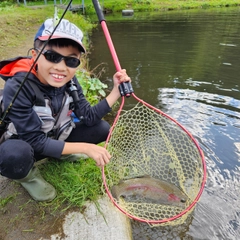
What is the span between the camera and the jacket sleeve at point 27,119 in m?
1.81

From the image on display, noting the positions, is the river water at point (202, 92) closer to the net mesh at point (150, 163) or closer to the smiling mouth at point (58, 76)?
the net mesh at point (150, 163)

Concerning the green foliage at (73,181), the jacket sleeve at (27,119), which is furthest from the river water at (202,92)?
the jacket sleeve at (27,119)

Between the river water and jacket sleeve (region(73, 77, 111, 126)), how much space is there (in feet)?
3.70

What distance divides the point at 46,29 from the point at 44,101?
1.71ft

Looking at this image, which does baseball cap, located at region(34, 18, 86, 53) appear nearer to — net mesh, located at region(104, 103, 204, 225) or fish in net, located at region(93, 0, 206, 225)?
fish in net, located at region(93, 0, 206, 225)

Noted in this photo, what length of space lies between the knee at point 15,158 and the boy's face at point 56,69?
1.64 ft

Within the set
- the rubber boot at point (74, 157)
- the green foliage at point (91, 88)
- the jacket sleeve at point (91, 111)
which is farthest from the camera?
the green foliage at point (91, 88)

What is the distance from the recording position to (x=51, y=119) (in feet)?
6.63

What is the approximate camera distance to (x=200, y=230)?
2.36 metres

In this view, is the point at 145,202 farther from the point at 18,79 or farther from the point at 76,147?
the point at 18,79

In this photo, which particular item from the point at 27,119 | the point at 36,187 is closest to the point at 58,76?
the point at 27,119

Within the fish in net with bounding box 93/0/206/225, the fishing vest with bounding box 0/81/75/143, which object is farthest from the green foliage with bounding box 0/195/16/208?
the fish in net with bounding box 93/0/206/225

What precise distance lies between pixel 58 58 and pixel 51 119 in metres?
0.48

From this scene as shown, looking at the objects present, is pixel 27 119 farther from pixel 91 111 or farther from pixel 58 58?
pixel 91 111
